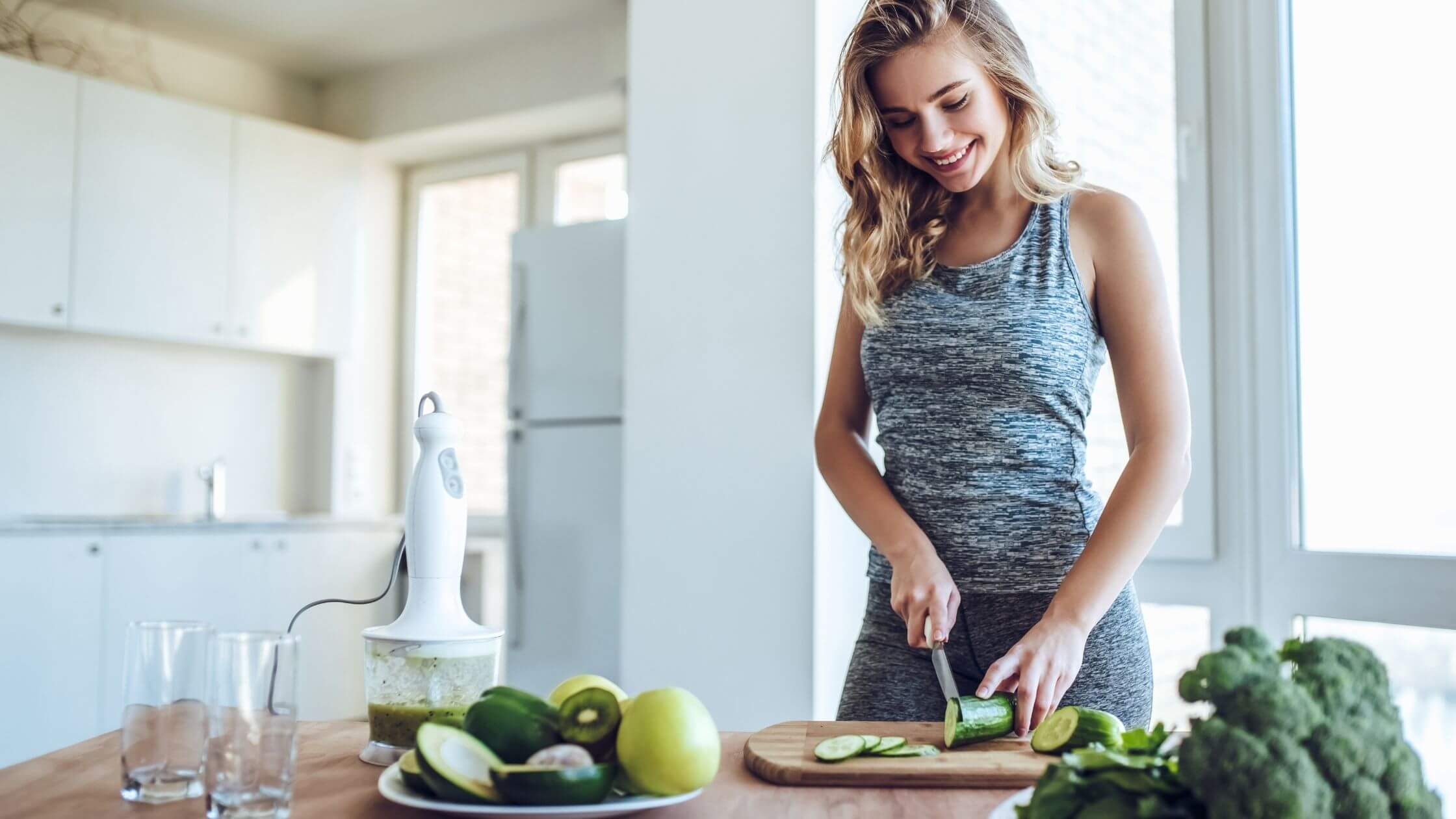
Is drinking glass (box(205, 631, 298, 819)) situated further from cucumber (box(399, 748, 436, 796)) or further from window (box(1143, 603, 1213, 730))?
window (box(1143, 603, 1213, 730))

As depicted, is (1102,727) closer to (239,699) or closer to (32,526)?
(239,699)

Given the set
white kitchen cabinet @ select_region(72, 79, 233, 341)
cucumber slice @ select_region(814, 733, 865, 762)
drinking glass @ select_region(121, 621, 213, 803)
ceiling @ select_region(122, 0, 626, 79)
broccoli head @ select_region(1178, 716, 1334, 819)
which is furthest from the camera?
ceiling @ select_region(122, 0, 626, 79)

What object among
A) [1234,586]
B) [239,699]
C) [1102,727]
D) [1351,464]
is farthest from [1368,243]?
[239,699]

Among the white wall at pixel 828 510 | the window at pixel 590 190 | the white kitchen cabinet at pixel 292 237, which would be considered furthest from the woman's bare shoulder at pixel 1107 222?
the white kitchen cabinet at pixel 292 237

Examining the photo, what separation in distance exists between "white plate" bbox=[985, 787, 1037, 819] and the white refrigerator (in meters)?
2.82

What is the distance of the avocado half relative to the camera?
2.48ft

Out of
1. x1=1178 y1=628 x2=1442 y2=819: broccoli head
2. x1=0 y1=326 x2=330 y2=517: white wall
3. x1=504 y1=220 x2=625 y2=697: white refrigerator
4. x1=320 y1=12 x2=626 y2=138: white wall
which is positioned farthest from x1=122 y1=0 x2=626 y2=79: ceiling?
x1=1178 y1=628 x2=1442 y2=819: broccoli head

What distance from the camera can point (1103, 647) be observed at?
4.29 feet

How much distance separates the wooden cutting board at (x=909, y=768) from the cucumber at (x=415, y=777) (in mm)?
270

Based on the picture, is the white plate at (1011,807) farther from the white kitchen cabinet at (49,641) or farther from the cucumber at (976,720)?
the white kitchen cabinet at (49,641)

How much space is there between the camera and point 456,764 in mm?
776

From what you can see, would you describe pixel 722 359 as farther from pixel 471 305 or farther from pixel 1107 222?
pixel 471 305

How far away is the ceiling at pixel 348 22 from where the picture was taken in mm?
4305

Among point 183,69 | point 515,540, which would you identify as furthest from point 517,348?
point 183,69
